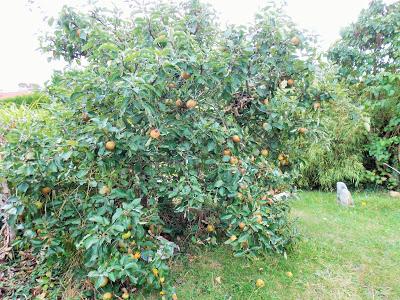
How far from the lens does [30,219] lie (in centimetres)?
215

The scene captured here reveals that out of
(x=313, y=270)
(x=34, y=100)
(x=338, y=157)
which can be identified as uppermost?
(x=34, y=100)

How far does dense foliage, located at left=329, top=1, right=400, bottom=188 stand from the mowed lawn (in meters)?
2.18

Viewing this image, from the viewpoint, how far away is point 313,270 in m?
2.55

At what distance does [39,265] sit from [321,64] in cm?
257

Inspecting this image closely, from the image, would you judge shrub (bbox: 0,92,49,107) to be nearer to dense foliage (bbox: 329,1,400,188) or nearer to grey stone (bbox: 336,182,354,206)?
grey stone (bbox: 336,182,354,206)

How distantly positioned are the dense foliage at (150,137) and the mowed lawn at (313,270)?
0.42 meters

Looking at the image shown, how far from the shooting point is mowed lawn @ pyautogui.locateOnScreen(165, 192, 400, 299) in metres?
2.31

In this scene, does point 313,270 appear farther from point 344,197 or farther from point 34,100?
point 34,100

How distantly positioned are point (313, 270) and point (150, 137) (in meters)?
1.75

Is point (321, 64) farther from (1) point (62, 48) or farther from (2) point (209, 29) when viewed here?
(1) point (62, 48)

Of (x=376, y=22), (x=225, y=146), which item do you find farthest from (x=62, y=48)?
(x=376, y=22)

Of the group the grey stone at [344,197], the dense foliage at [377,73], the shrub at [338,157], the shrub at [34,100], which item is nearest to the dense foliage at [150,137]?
the shrub at [34,100]

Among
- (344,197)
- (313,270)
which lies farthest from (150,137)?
(344,197)

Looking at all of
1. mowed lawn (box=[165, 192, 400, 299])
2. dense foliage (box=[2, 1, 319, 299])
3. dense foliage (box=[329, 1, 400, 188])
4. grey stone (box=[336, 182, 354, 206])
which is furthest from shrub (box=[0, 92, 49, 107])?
dense foliage (box=[329, 1, 400, 188])
